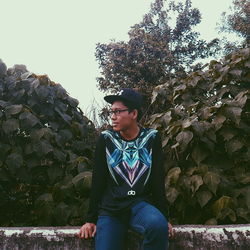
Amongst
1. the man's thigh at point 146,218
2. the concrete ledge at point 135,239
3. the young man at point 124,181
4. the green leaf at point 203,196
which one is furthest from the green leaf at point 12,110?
the green leaf at point 203,196

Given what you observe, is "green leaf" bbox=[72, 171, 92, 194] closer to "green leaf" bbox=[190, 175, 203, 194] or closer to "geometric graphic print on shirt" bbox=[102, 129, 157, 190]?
"geometric graphic print on shirt" bbox=[102, 129, 157, 190]

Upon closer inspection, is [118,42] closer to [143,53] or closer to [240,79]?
[143,53]

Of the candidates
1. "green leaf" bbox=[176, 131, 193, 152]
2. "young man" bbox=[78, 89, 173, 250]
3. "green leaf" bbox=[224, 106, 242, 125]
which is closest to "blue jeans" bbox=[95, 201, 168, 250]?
"young man" bbox=[78, 89, 173, 250]

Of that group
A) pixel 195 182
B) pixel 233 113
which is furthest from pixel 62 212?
pixel 233 113

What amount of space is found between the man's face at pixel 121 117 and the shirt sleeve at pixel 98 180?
13cm

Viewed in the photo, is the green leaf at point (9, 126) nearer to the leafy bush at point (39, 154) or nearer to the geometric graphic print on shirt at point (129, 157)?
the leafy bush at point (39, 154)

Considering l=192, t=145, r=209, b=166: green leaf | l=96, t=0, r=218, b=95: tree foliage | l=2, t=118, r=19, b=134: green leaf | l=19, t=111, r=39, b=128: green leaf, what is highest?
l=96, t=0, r=218, b=95: tree foliage

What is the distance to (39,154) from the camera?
3.28 metres

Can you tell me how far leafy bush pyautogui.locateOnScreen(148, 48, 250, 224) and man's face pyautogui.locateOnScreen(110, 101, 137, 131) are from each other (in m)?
0.62

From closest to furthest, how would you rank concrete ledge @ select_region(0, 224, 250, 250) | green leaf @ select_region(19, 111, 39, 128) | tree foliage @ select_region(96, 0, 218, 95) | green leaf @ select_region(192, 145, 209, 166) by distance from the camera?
concrete ledge @ select_region(0, 224, 250, 250) → green leaf @ select_region(192, 145, 209, 166) → green leaf @ select_region(19, 111, 39, 128) → tree foliage @ select_region(96, 0, 218, 95)

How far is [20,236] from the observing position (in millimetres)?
2557

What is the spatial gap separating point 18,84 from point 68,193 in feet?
3.57

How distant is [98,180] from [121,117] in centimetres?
41

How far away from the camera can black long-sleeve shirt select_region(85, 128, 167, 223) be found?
2522 millimetres
